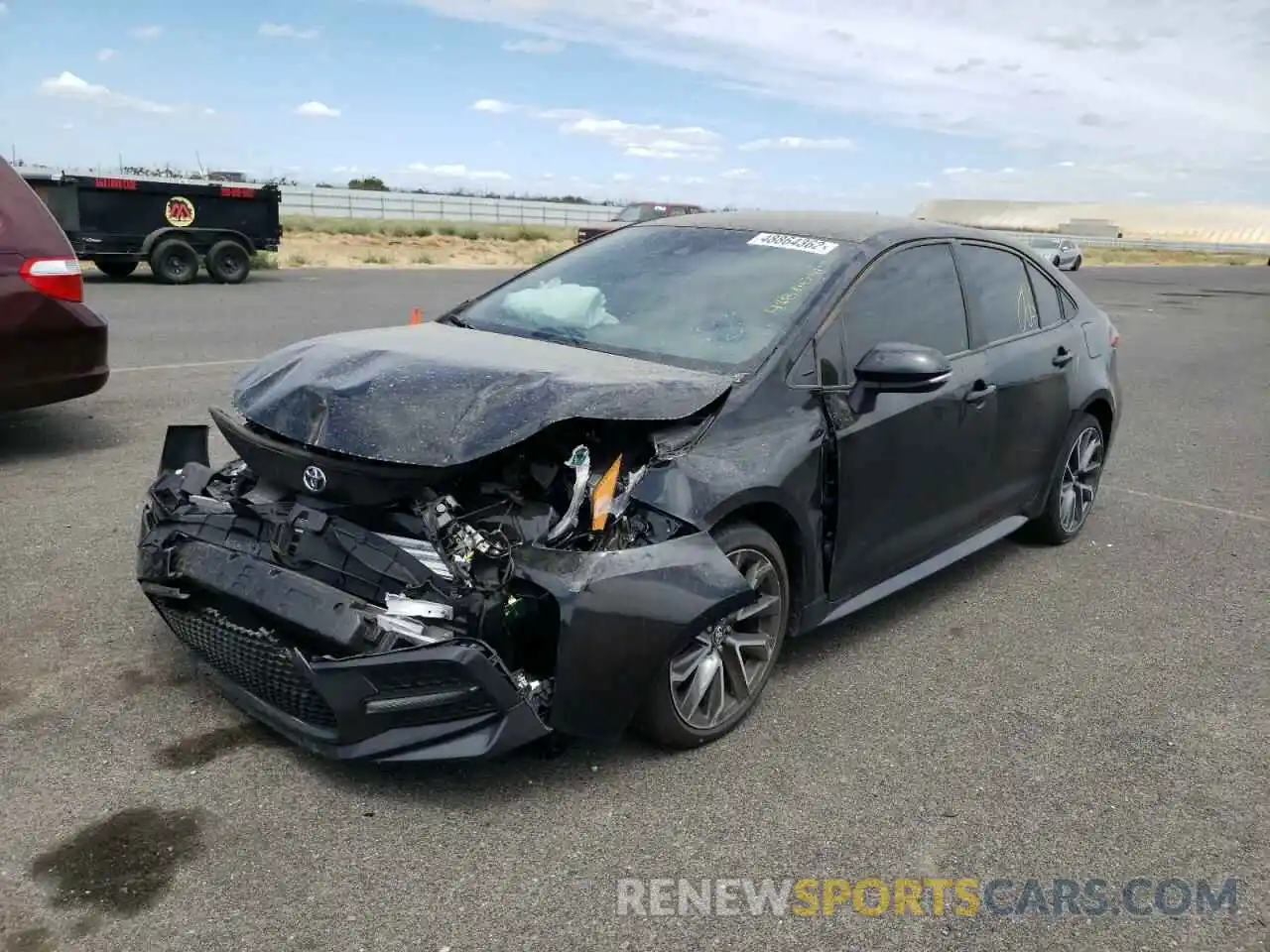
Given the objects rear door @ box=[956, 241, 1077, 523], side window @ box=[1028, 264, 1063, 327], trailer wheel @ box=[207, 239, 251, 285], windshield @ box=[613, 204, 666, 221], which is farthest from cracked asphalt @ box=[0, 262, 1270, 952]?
windshield @ box=[613, 204, 666, 221]

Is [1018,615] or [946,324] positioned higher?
[946,324]

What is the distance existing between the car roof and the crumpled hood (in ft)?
3.72

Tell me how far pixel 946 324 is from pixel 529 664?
247 cm

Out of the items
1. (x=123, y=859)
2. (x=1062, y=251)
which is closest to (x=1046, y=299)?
(x=123, y=859)

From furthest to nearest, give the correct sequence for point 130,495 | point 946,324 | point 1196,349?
1. point 1196,349
2. point 130,495
3. point 946,324

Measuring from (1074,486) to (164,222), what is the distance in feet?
55.2

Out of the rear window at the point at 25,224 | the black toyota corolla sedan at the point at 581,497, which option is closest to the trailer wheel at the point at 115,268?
the rear window at the point at 25,224

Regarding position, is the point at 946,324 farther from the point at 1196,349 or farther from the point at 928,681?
the point at 1196,349

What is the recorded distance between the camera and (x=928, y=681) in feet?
13.7

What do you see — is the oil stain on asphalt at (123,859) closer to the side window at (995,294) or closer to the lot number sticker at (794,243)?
the lot number sticker at (794,243)

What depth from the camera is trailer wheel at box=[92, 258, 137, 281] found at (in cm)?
1882

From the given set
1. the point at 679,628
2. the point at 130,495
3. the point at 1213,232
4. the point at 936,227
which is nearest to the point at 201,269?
the point at 130,495

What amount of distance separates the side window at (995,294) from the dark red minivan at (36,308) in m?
4.69

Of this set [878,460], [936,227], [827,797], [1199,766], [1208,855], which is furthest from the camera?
[936,227]
